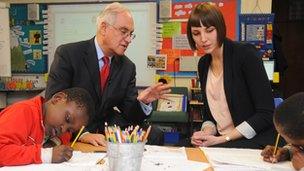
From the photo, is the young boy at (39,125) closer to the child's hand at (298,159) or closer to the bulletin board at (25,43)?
the child's hand at (298,159)

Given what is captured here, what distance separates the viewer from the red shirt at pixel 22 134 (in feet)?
3.88

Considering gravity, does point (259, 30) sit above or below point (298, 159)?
above

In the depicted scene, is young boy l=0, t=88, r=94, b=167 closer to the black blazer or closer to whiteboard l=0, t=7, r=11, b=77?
the black blazer

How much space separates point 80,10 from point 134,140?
164 inches

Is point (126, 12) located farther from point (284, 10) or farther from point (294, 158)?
point (284, 10)

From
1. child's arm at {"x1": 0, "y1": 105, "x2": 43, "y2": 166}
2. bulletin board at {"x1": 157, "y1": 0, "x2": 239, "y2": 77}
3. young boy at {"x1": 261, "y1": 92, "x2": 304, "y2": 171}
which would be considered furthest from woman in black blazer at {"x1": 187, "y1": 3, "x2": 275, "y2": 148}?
bulletin board at {"x1": 157, "y1": 0, "x2": 239, "y2": 77}

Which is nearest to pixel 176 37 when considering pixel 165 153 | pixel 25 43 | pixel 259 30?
pixel 259 30

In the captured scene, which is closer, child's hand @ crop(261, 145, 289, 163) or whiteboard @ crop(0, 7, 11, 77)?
child's hand @ crop(261, 145, 289, 163)

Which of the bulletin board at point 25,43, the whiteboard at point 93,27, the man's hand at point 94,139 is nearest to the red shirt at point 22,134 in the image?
the man's hand at point 94,139

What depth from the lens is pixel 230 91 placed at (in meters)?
1.79

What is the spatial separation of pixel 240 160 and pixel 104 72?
1011 millimetres

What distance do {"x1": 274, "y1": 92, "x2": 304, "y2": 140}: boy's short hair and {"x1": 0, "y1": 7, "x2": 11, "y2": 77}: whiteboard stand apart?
4.25 m

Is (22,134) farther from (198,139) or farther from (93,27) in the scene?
(93,27)

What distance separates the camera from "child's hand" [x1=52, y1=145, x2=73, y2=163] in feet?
4.00
